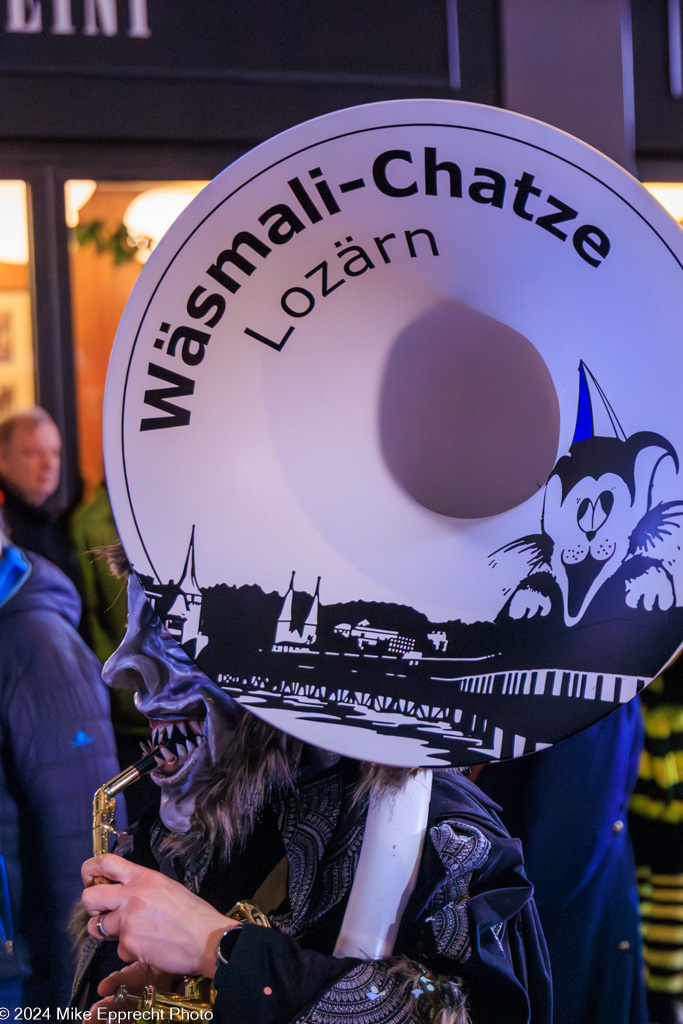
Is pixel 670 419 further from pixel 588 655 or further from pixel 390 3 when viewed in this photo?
pixel 390 3

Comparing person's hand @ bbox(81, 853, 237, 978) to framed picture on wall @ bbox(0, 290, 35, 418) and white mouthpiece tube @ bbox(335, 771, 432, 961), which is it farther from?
framed picture on wall @ bbox(0, 290, 35, 418)

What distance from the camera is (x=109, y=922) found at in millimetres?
905

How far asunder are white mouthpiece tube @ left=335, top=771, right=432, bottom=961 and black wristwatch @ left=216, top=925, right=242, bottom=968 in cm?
11

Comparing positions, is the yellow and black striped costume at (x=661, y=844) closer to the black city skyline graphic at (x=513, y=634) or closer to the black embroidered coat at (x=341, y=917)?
the black embroidered coat at (x=341, y=917)

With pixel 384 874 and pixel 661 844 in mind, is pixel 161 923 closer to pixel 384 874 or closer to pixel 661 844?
pixel 384 874

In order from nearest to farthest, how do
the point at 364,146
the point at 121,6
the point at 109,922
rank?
the point at 364,146, the point at 109,922, the point at 121,6

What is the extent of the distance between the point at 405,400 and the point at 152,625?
42cm

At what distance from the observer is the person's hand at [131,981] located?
3.06ft

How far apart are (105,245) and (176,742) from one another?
0.76 metres

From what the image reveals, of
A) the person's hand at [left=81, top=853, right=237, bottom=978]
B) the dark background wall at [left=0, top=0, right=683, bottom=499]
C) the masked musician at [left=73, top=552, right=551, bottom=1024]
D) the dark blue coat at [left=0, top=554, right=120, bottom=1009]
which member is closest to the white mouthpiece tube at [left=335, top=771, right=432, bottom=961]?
the masked musician at [left=73, top=552, right=551, bottom=1024]

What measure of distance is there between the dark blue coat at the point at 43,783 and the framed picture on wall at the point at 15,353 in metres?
0.28

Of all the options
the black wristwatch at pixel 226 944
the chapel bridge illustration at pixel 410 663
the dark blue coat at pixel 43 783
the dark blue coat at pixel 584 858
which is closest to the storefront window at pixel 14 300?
the dark blue coat at pixel 43 783

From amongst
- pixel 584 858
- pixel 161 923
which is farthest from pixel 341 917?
pixel 584 858

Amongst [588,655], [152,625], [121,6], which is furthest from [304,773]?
[121,6]
